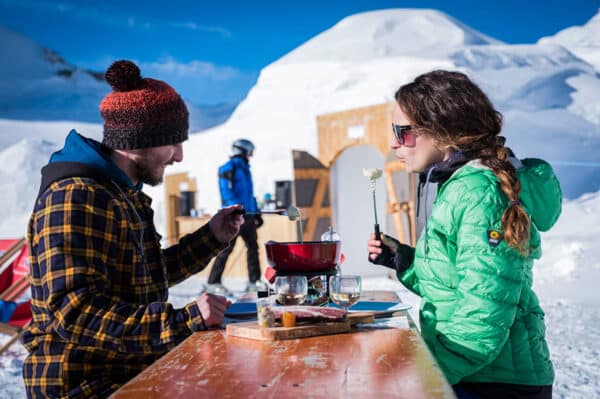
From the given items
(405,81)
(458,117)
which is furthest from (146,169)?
(405,81)

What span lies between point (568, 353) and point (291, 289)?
12.7 ft

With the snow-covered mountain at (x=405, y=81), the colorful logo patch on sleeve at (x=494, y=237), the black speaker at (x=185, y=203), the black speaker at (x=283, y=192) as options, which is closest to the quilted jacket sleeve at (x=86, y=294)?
the colorful logo patch on sleeve at (x=494, y=237)

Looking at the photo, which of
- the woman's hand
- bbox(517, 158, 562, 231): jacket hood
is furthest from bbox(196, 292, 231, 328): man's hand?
Result: bbox(517, 158, 562, 231): jacket hood

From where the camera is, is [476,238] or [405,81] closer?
[476,238]

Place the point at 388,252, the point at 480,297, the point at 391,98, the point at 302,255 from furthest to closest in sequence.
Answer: the point at 391,98, the point at 388,252, the point at 302,255, the point at 480,297

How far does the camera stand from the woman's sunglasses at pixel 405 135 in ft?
7.36

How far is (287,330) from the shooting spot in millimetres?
1961

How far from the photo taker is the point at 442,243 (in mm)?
2062

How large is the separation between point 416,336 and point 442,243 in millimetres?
305

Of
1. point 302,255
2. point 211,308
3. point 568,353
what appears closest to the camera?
point 211,308

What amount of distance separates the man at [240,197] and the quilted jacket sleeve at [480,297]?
22.3ft

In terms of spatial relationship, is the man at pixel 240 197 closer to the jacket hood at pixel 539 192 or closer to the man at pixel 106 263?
the man at pixel 106 263

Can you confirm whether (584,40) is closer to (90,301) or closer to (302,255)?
(302,255)

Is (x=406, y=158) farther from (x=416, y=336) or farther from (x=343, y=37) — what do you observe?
(x=343, y=37)
